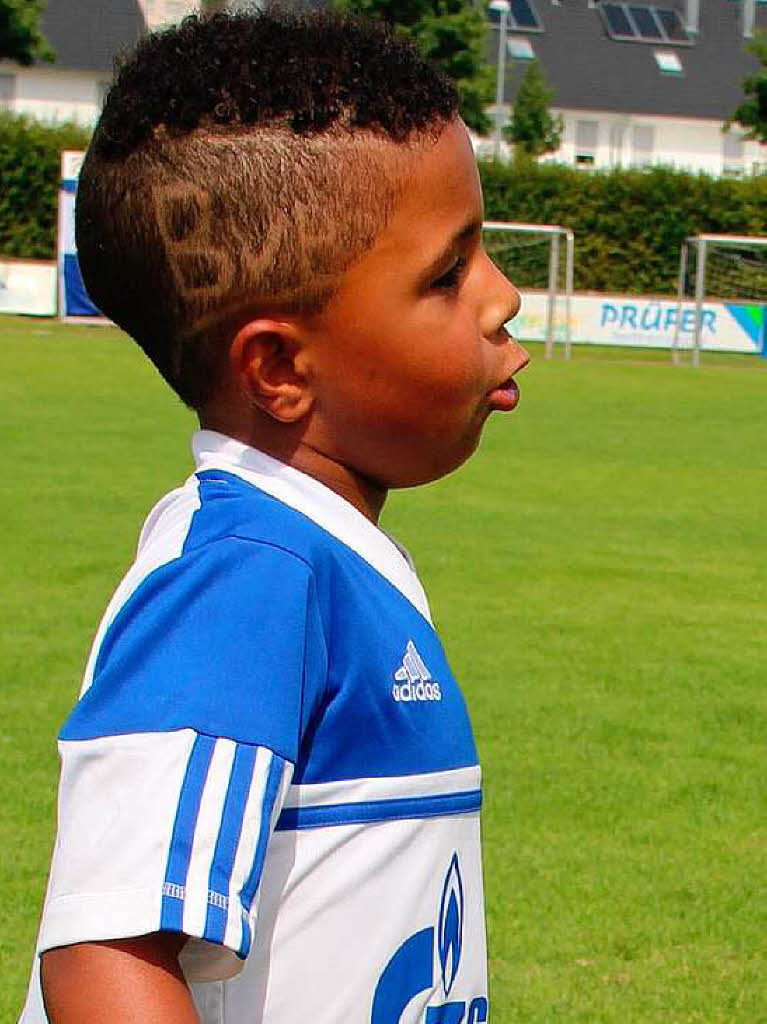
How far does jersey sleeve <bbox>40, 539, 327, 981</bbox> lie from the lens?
1.34 metres

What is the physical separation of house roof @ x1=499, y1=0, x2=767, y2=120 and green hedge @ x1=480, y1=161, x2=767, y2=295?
3605cm

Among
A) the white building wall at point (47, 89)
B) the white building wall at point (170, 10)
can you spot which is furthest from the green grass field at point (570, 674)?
the white building wall at point (47, 89)

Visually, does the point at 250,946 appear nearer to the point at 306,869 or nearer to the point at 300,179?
the point at 306,869

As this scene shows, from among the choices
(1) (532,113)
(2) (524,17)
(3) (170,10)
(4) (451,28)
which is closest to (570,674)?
(3) (170,10)

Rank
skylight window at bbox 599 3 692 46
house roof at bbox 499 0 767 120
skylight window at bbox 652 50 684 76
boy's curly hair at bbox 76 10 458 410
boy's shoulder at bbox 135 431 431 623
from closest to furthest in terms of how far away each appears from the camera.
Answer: boy's shoulder at bbox 135 431 431 623, boy's curly hair at bbox 76 10 458 410, house roof at bbox 499 0 767 120, skylight window at bbox 652 50 684 76, skylight window at bbox 599 3 692 46

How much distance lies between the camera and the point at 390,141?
1608 mm

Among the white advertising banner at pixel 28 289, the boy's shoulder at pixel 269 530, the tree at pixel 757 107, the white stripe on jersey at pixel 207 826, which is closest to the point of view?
the white stripe on jersey at pixel 207 826

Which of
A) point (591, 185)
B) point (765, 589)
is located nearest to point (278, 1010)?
point (765, 589)

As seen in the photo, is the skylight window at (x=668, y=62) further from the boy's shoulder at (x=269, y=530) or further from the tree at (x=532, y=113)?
the boy's shoulder at (x=269, y=530)

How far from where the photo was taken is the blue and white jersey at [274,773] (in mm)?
1346

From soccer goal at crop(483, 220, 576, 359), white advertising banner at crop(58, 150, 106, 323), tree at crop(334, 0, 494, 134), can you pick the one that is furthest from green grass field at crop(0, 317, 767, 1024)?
tree at crop(334, 0, 494, 134)

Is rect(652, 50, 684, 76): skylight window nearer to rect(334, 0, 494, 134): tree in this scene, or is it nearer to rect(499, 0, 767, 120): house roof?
rect(499, 0, 767, 120): house roof

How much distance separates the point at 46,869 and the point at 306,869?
3.47 metres

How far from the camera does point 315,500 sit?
1.61m
